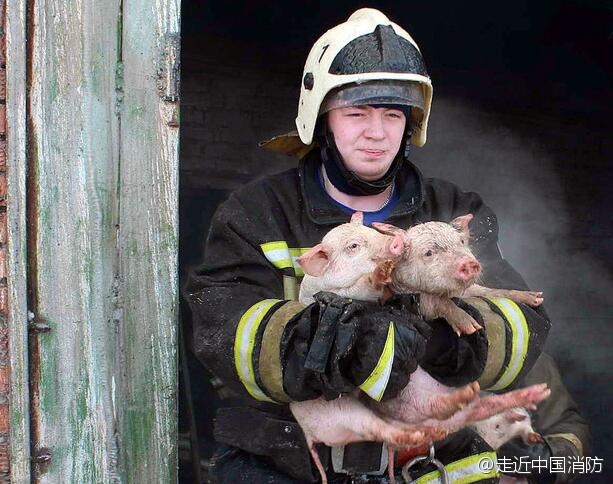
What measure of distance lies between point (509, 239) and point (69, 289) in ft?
14.4

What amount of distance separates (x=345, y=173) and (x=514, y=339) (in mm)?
839

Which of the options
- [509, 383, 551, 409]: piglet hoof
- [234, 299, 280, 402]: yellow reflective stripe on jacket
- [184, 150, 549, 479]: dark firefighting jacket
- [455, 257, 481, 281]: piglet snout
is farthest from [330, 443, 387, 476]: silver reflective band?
[455, 257, 481, 281]: piglet snout

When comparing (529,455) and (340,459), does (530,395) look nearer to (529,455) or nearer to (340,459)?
(340,459)

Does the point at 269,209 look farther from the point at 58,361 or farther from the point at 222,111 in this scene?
the point at 222,111

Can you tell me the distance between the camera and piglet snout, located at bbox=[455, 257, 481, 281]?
2.49 m

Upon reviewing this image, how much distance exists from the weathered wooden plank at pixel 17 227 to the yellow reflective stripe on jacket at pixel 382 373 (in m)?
1.33

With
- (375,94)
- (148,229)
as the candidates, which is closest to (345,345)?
(375,94)

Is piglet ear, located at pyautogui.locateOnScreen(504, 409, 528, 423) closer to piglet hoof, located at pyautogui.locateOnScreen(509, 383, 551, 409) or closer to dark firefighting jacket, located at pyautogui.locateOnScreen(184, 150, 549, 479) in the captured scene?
dark firefighting jacket, located at pyautogui.locateOnScreen(184, 150, 549, 479)

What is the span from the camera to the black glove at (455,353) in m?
2.63

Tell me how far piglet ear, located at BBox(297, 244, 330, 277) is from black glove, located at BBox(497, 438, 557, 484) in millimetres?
1809

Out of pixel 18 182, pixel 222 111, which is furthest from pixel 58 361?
pixel 222 111

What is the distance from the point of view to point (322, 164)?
3.20 m

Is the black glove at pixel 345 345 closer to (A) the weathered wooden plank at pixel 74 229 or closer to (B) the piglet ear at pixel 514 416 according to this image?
(A) the weathered wooden plank at pixel 74 229

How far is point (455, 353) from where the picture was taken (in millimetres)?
2648
